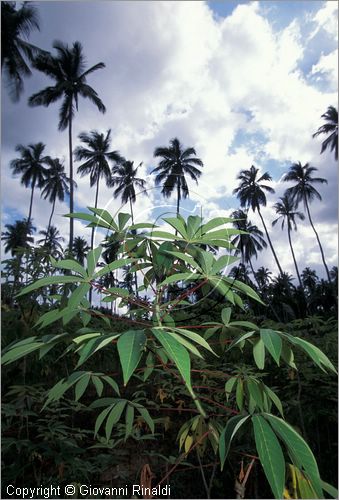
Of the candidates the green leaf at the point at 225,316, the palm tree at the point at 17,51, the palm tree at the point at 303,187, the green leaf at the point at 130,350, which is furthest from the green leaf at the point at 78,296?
the palm tree at the point at 303,187

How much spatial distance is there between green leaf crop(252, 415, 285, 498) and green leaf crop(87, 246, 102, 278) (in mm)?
372

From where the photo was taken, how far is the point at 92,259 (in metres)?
0.61

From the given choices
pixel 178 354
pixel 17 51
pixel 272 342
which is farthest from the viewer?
pixel 17 51

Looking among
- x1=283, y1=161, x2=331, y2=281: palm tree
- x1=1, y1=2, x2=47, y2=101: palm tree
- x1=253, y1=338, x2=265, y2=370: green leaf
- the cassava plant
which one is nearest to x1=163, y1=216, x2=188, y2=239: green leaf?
the cassava plant

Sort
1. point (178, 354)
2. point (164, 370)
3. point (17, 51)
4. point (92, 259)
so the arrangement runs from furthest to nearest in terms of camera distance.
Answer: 1. point (17, 51)
2. point (164, 370)
3. point (92, 259)
4. point (178, 354)

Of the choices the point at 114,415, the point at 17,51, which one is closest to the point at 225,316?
the point at 114,415

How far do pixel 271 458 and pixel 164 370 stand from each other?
53 cm

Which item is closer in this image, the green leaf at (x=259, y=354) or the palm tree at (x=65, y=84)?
the green leaf at (x=259, y=354)

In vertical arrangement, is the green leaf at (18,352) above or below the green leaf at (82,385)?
above

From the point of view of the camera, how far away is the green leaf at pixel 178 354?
380 mm

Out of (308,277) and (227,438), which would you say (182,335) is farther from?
(308,277)

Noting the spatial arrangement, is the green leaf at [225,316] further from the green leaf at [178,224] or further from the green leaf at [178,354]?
the green leaf at [178,354]

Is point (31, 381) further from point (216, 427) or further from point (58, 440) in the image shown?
point (216, 427)

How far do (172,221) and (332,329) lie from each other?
5.87ft
